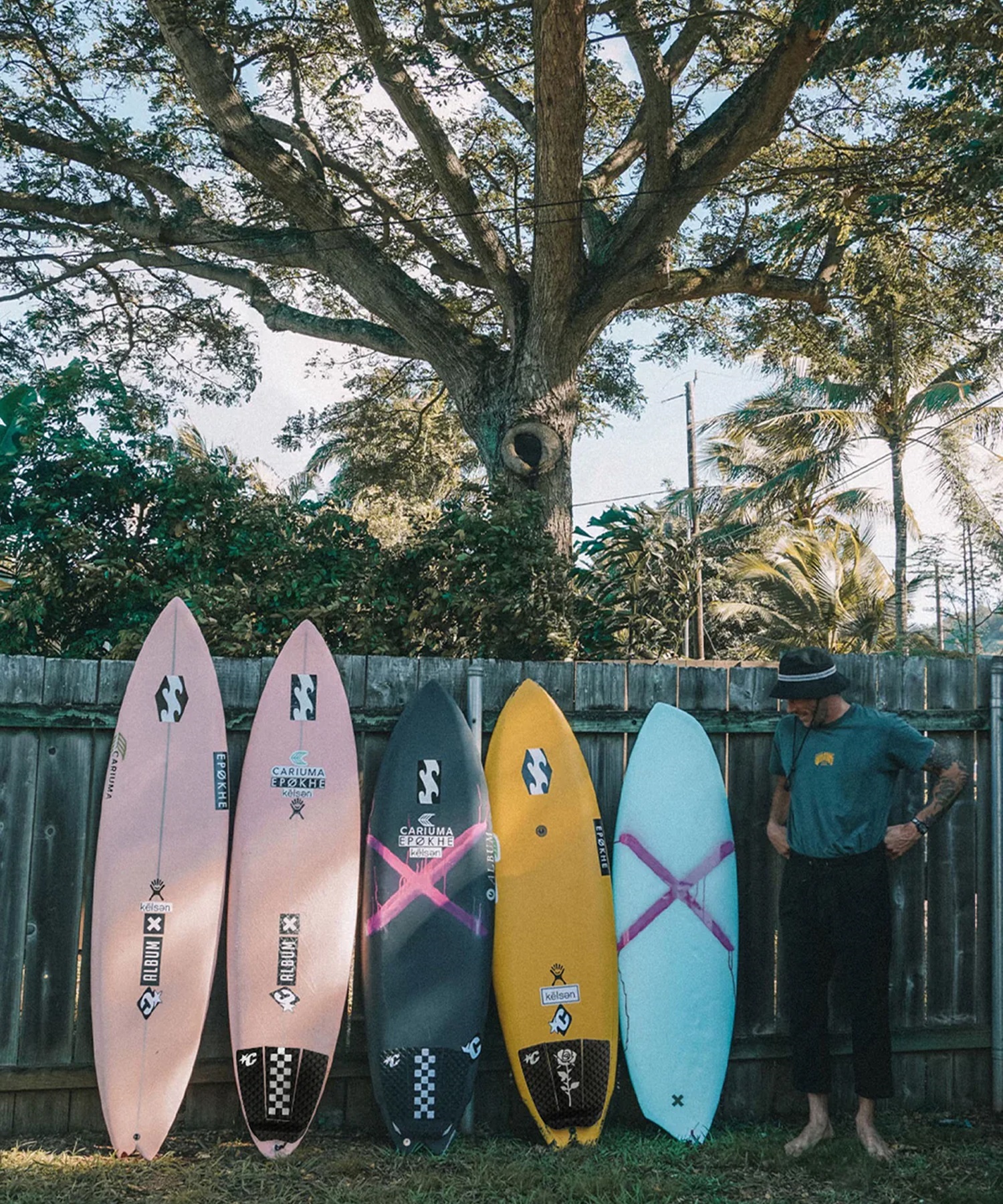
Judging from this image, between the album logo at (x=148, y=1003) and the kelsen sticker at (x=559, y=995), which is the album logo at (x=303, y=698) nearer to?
the album logo at (x=148, y=1003)

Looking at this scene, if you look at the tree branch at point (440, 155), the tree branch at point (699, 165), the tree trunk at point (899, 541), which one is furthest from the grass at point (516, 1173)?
the tree trunk at point (899, 541)

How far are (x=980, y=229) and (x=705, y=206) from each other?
2.56 metres

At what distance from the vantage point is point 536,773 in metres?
3.43

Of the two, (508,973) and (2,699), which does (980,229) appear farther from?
(2,699)

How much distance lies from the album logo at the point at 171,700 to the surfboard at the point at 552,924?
101 cm

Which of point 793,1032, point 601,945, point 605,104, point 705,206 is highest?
point 605,104

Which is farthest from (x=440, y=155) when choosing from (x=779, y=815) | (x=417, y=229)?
(x=779, y=815)

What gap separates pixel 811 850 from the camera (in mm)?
3217

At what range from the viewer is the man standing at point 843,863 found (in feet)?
10.3

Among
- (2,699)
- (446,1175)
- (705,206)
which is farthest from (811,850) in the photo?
(705,206)

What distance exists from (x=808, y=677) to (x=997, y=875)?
43.7 inches

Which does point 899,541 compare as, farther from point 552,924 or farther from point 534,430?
point 552,924

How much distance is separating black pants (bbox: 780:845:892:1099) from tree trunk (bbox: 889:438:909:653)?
Answer: 1352cm

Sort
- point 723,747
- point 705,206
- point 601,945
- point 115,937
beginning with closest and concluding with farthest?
point 115,937 < point 601,945 < point 723,747 < point 705,206
